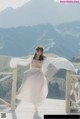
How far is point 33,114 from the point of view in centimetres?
316

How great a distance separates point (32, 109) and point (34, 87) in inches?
11.1

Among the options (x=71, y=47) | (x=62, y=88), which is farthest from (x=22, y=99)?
(x=71, y=47)

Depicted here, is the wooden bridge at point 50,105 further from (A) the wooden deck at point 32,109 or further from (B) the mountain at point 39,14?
(B) the mountain at point 39,14

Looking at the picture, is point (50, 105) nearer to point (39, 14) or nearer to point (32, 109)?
point (32, 109)

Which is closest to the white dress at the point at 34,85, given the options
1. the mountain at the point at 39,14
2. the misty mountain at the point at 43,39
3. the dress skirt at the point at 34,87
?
the dress skirt at the point at 34,87

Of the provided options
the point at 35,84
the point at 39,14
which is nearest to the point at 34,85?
the point at 35,84

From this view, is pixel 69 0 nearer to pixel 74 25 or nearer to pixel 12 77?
pixel 74 25

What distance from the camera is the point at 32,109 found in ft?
11.2

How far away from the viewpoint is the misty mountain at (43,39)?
3789mm

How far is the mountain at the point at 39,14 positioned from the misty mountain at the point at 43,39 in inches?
3.1

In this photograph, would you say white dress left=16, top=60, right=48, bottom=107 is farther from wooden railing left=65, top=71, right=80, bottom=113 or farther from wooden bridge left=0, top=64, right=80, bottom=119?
wooden railing left=65, top=71, right=80, bottom=113

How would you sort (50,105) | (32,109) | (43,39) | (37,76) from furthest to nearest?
1. (43,39)
2. (50,105)
3. (32,109)
4. (37,76)

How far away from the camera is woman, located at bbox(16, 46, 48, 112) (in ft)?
10.8

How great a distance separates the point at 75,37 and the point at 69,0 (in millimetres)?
921
